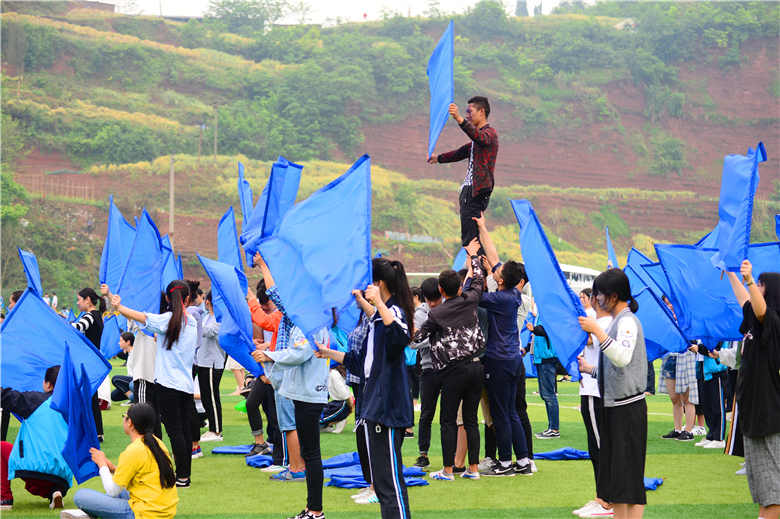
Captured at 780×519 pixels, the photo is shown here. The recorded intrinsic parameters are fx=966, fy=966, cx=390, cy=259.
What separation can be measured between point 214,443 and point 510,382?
3.84 meters

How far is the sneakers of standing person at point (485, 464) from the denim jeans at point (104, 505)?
11.7ft

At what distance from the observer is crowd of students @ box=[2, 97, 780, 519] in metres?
5.58

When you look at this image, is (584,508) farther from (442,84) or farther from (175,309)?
(175,309)

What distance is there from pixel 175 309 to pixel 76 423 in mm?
1819

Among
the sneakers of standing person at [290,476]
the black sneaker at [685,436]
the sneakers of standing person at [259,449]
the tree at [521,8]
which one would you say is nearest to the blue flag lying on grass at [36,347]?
the sneakers of standing person at [290,476]

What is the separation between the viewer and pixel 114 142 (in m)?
74.8

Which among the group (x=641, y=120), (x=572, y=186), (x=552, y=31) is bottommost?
(x=572, y=186)

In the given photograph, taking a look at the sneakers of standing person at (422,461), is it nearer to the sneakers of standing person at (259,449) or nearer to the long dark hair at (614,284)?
the sneakers of standing person at (259,449)

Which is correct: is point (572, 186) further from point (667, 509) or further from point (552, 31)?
point (667, 509)

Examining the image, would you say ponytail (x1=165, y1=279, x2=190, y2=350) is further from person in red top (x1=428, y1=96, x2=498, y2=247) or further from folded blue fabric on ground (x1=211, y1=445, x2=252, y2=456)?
folded blue fabric on ground (x1=211, y1=445, x2=252, y2=456)

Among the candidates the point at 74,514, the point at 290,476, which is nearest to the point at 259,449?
the point at 290,476

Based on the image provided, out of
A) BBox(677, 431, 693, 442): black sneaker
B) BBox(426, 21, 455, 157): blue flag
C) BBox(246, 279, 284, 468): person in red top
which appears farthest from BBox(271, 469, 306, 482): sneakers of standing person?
BBox(677, 431, 693, 442): black sneaker

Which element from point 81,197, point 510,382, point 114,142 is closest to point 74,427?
point 510,382

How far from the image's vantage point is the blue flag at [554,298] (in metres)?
5.85
